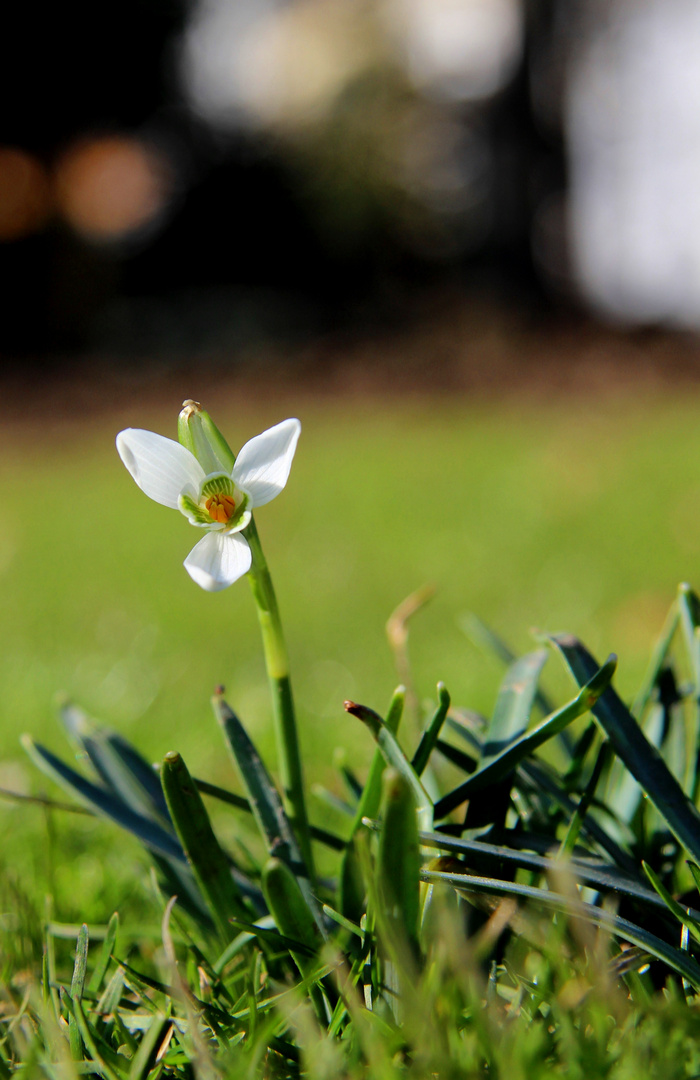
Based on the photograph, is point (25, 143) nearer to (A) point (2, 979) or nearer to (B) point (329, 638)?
(B) point (329, 638)

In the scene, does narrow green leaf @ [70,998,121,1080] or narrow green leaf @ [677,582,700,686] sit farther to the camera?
narrow green leaf @ [677,582,700,686]

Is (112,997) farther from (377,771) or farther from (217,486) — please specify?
(217,486)

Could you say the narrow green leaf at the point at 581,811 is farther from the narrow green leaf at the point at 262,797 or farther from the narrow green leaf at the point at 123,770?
the narrow green leaf at the point at 123,770

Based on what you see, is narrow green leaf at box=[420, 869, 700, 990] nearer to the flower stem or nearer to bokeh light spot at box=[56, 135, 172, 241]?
the flower stem

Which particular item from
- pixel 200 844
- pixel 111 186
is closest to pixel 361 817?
pixel 200 844

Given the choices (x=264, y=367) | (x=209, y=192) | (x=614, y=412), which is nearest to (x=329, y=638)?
(x=614, y=412)

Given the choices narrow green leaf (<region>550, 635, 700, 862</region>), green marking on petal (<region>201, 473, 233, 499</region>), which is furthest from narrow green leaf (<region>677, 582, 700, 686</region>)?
green marking on petal (<region>201, 473, 233, 499</region>)
